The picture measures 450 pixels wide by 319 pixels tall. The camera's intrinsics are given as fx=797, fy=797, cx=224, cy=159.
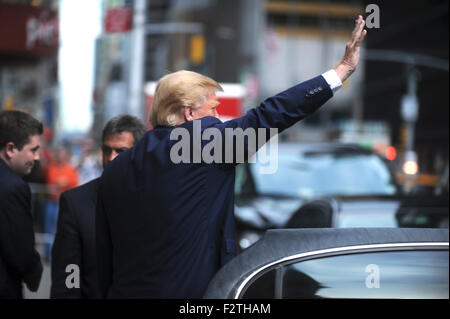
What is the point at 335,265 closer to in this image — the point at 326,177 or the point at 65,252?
the point at 65,252

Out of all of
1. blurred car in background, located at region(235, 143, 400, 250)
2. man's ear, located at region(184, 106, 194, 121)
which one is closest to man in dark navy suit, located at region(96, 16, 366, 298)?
man's ear, located at region(184, 106, 194, 121)

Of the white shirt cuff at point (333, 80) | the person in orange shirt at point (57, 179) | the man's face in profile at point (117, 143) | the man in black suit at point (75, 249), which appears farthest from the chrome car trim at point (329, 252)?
the person in orange shirt at point (57, 179)

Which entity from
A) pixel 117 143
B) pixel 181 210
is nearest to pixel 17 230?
pixel 117 143

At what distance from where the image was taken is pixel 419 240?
2.79 metres

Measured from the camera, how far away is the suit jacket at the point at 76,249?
3627mm

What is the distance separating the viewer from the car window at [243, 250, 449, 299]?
9.03ft

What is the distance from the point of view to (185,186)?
2.82m

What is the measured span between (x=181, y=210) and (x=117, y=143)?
1.22 metres

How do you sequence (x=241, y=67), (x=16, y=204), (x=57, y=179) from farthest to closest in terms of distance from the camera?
(x=241, y=67)
(x=57, y=179)
(x=16, y=204)

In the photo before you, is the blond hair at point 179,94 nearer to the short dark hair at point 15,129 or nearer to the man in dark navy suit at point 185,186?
the man in dark navy suit at point 185,186

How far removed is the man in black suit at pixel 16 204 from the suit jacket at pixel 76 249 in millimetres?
107

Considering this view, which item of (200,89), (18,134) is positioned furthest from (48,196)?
(200,89)
